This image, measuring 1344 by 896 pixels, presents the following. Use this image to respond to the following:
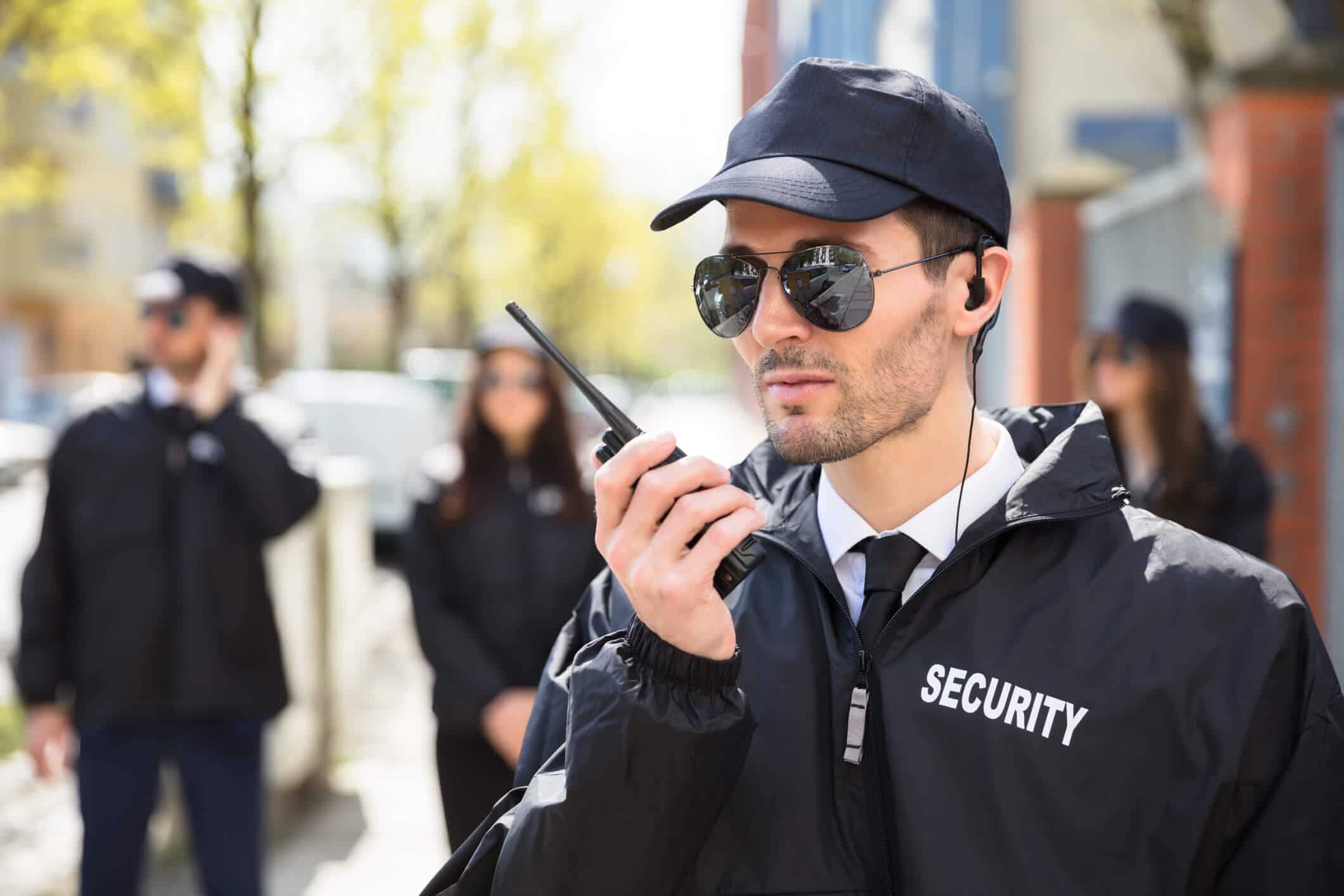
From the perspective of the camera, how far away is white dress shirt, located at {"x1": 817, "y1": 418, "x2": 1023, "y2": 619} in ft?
5.94

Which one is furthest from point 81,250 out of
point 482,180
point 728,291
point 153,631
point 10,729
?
point 728,291

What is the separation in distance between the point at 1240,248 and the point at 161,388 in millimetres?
4562

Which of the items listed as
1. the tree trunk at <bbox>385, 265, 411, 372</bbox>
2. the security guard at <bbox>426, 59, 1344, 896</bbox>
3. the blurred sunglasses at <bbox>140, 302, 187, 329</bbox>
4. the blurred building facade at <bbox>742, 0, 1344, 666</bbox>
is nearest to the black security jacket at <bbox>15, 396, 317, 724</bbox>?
the blurred sunglasses at <bbox>140, 302, 187, 329</bbox>

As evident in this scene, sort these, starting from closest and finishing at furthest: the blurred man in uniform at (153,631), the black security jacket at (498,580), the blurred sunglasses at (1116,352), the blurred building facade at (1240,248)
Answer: the blurred man in uniform at (153,631)
the black security jacket at (498,580)
the blurred sunglasses at (1116,352)
the blurred building facade at (1240,248)

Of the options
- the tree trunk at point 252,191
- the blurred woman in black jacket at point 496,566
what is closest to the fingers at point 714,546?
the blurred woman in black jacket at point 496,566

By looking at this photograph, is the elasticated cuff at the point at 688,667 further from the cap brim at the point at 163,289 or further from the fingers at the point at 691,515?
the cap brim at the point at 163,289

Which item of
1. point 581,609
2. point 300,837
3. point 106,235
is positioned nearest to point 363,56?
point 300,837

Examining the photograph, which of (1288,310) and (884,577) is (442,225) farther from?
(884,577)

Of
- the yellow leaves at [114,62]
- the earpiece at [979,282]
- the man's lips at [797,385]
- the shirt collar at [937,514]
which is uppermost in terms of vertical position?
the yellow leaves at [114,62]

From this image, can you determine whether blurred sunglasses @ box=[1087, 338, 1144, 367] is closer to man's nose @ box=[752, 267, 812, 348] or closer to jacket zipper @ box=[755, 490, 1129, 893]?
jacket zipper @ box=[755, 490, 1129, 893]

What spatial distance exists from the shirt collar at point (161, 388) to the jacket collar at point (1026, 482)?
2512 mm

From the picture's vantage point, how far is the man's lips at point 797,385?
5.74 ft

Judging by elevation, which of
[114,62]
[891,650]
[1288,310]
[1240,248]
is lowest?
[891,650]

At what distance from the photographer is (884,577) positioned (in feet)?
5.78
